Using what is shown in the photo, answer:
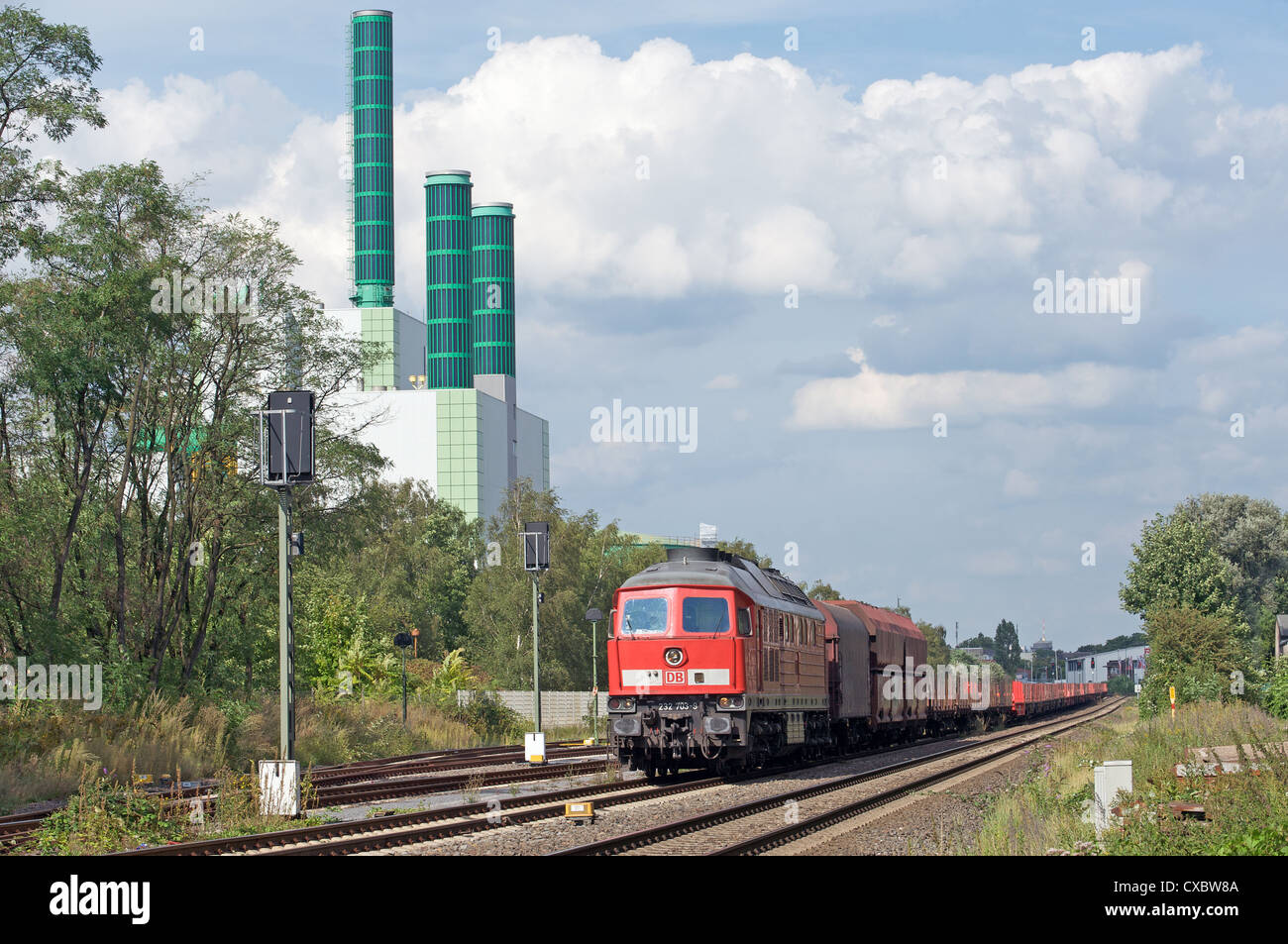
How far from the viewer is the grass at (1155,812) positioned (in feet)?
43.3

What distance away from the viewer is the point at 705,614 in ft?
84.0

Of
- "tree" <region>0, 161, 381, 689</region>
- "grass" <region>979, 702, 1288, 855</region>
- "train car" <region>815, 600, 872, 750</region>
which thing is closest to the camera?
"grass" <region>979, 702, 1288, 855</region>

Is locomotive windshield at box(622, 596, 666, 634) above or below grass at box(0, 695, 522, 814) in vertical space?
above

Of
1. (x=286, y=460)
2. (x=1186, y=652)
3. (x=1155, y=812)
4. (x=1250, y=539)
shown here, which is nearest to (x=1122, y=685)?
(x=1250, y=539)

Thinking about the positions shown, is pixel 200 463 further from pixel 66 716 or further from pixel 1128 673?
pixel 1128 673

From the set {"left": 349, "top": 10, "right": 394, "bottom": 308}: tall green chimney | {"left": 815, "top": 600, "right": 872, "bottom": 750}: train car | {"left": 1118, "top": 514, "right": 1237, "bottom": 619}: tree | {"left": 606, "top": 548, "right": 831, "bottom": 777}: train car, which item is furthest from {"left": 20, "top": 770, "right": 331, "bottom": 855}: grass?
{"left": 349, "top": 10, "right": 394, "bottom": 308}: tall green chimney

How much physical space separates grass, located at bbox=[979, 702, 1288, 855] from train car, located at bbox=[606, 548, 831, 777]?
5.27 meters

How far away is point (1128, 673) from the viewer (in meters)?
160

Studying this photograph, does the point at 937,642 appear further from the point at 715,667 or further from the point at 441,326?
the point at 715,667

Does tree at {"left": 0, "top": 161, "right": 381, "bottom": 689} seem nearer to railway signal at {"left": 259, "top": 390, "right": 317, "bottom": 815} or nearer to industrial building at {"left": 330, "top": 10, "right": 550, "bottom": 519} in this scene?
railway signal at {"left": 259, "top": 390, "right": 317, "bottom": 815}

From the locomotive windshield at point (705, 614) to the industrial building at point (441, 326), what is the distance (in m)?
104

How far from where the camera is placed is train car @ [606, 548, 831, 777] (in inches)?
1000

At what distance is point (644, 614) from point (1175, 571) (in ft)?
193
